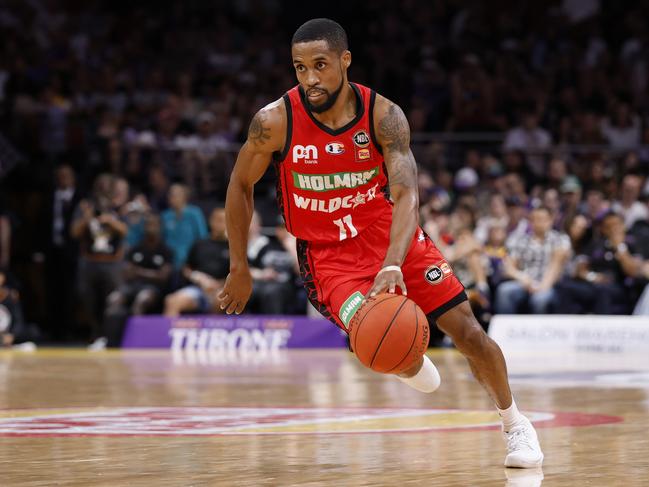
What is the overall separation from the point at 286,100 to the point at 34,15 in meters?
15.7

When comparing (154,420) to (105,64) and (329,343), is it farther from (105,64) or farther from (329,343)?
(105,64)

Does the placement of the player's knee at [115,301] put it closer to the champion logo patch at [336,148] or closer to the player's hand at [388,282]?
the champion logo patch at [336,148]

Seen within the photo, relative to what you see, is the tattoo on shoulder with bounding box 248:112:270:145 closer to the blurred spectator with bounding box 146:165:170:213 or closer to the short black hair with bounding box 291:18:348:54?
the short black hair with bounding box 291:18:348:54

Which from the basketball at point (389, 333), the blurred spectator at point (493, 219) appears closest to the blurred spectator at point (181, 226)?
the blurred spectator at point (493, 219)

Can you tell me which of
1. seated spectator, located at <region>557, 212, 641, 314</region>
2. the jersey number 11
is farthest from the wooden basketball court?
seated spectator, located at <region>557, 212, 641, 314</region>

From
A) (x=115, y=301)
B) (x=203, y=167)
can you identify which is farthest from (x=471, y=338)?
(x=203, y=167)

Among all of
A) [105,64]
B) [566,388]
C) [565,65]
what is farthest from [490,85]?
[566,388]

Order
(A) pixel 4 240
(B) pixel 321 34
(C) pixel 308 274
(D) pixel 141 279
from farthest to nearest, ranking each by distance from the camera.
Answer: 1. (A) pixel 4 240
2. (D) pixel 141 279
3. (C) pixel 308 274
4. (B) pixel 321 34

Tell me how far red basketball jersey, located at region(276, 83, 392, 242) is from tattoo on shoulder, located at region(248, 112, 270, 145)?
10cm

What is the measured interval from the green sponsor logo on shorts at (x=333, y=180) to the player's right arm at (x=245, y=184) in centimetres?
17

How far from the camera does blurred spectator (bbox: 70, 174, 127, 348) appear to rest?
49.4 ft

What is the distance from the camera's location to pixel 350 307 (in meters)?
5.45

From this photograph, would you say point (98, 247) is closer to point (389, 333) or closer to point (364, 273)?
point (364, 273)

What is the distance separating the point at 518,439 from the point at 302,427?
165cm
